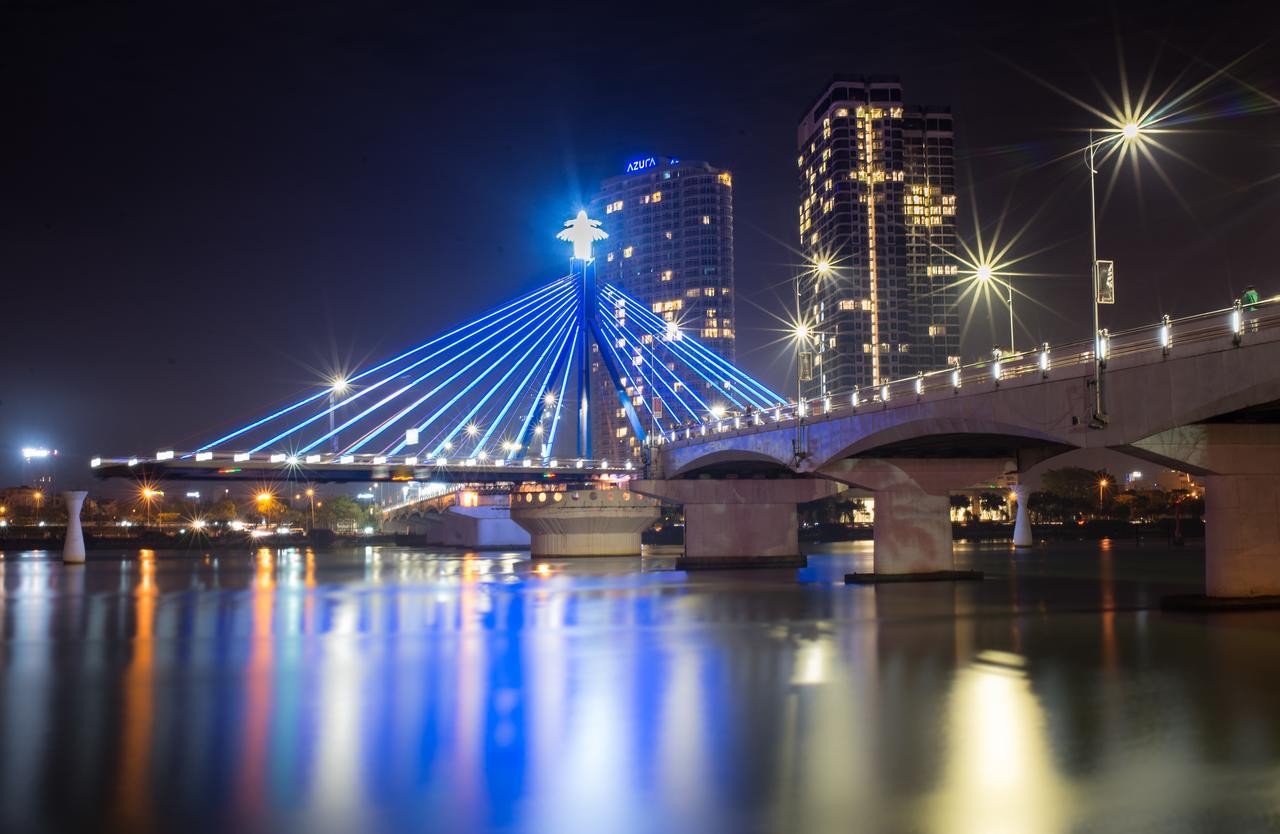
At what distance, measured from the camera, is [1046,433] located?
33562 mm

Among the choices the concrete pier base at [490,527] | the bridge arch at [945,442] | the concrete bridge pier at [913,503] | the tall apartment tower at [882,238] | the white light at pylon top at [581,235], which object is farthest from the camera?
the tall apartment tower at [882,238]

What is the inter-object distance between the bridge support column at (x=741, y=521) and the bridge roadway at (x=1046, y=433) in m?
0.38

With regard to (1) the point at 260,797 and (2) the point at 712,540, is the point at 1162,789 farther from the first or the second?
(2) the point at 712,540

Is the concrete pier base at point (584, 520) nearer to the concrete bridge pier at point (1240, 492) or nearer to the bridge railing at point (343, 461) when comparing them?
the bridge railing at point (343, 461)

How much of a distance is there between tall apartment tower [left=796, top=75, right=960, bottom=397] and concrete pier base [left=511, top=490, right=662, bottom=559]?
95839 mm

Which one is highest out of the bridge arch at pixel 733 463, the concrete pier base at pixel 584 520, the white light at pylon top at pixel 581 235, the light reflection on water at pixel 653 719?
the white light at pylon top at pixel 581 235

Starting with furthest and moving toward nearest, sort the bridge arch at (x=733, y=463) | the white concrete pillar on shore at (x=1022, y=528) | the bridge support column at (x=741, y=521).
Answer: the white concrete pillar on shore at (x=1022, y=528) → the bridge support column at (x=741, y=521) → the bridge arch at (x=733, y=463)

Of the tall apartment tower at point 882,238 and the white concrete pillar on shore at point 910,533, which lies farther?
the tall apartment tower at point 882,238

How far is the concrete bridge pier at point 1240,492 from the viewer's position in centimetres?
3106

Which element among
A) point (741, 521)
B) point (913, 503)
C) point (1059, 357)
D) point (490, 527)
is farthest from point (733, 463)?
point (490, 527)

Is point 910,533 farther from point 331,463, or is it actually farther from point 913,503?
point 331,463

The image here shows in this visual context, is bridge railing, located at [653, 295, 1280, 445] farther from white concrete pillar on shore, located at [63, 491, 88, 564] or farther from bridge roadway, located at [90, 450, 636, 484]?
white concrete pillar on shore, located at [63, 491, 88, 564]

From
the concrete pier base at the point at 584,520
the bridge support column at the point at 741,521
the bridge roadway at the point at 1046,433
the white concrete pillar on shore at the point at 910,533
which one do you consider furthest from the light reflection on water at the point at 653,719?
the concrete pier base at the point at 584,520

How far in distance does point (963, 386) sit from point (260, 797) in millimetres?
28212
